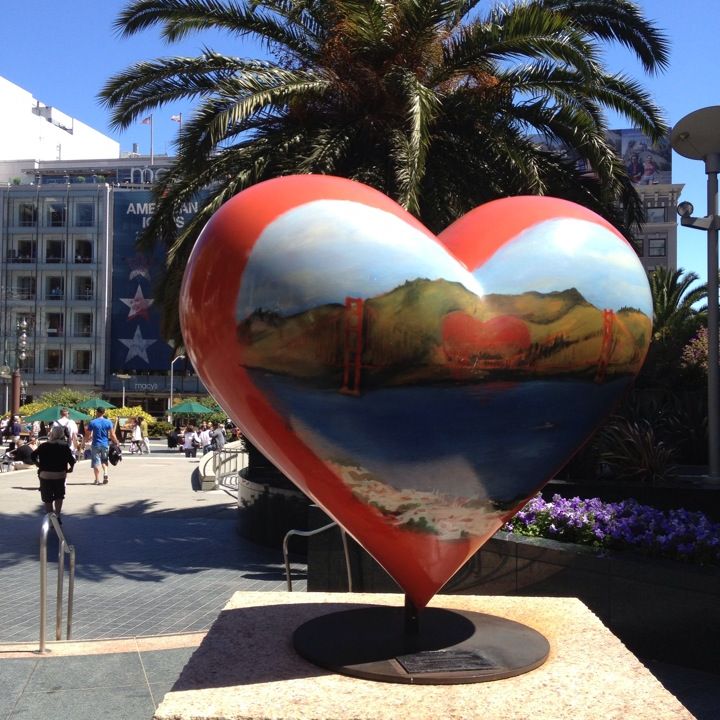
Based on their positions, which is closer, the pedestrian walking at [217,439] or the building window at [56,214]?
the pedestrian walking at [217,439]

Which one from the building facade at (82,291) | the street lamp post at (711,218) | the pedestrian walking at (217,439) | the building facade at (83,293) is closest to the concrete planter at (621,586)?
the street lamp post at (711,218)

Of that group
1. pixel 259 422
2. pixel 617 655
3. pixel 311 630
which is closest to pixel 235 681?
pixel 311 630

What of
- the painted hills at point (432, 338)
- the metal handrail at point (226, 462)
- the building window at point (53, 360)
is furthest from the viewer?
the building window at point (53, 360)

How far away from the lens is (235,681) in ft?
12.6

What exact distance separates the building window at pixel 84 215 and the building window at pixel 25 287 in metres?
5.46

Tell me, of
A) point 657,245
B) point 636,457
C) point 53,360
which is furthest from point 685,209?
point 657,245

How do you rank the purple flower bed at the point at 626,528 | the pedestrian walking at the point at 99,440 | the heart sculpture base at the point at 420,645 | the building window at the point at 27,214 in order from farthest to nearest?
the building window at the point at 27,214 → the pedestrian walking at the point at 99,440 → the purple flower bed at the point at 626,528 → the heart sculpture base at the point at 420,645

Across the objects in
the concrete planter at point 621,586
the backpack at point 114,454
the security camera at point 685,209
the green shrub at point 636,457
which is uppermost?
the security camera at point 685,209

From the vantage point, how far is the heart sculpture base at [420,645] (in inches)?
152

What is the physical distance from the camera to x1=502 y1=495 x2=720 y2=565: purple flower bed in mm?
6266

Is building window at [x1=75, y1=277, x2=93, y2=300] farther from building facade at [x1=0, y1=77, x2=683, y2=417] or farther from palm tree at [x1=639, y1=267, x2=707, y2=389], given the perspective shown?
palm tree at [x1=639, y1=267, x2=707, y2=389]

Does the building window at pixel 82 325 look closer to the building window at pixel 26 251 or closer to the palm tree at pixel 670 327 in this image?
the building window at pixel 26 251

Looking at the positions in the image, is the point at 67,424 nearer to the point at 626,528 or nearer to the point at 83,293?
the point at 626,528

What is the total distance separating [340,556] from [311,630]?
354cm
